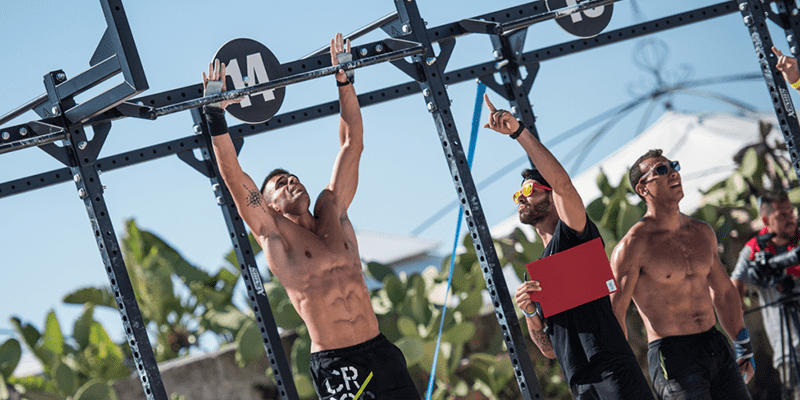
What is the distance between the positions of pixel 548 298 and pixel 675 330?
0.89 metres

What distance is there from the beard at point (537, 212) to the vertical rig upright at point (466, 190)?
0.71ft

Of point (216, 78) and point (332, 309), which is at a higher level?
point (216, 78)

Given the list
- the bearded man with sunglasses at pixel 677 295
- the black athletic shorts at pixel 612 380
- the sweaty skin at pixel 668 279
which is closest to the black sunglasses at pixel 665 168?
the bearded man with sunglasses at pixel 677 295

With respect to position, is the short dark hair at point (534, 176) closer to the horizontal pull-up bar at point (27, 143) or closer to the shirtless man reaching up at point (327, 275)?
the shirtless man reaching up at point (327, 275)

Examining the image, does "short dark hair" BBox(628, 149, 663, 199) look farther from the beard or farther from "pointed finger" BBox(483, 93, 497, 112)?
"pointed finger" BBox(483, 93, 497, 112)

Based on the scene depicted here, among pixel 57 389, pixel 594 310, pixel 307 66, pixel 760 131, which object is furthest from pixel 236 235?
pixel 760 131

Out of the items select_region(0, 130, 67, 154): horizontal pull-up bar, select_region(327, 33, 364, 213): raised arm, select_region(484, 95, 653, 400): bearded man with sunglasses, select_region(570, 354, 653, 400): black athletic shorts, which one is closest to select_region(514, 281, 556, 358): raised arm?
select_region(484, 95, 653, 400): bearded man with sunglasses

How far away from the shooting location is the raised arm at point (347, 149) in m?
3.64

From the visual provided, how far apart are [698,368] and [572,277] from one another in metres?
0.91

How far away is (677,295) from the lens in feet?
12.6

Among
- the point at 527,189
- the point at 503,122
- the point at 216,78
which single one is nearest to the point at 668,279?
the point at 527,189

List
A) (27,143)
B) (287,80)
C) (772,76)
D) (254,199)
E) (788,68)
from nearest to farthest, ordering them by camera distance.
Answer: (27,143) → (287,80) → (254,199) → (788,68) → (772,76)

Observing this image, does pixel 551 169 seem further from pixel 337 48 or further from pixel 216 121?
pixel 216 121

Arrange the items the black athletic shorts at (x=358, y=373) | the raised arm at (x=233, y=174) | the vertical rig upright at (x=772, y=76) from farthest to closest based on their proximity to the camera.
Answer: the vertical rig upright at (x=772, y=76) → the black athletic shorts at (x=358, y=373) → the raised arm at (x=233, y=174)
